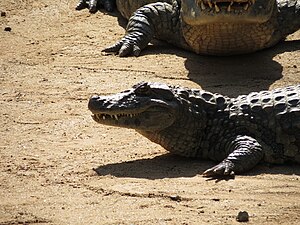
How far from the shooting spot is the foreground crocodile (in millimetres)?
9828

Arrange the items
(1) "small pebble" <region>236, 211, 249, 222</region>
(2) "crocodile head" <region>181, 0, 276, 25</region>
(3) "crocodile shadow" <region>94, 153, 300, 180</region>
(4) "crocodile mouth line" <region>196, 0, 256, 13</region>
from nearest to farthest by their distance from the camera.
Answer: (1) "small pebble" <region>236, 211, 249, 222</region>
(3) "crocodile shadow" <region>94, 153, 300, 180</region>
(4) "crocodile mouth line" <region>196, 0, 256, 13</region>
(2) "crocodile head" <region>181, 0, 276, 25</region>

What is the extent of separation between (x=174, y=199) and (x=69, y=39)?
19.6 feet

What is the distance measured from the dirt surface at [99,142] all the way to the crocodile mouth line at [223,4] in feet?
2.76

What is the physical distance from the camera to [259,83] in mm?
9758

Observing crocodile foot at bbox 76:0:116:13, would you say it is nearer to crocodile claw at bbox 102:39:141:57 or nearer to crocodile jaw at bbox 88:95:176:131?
crocodile claw at bbox 102:39:141:57

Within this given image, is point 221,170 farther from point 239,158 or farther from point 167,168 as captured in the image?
point 167,168

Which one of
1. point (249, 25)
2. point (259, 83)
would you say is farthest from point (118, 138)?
point (249, 25)

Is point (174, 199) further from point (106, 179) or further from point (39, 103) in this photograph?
point (39, 103)

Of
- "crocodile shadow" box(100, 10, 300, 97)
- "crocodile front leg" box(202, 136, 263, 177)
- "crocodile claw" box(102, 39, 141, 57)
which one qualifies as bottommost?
"crocodile claw" box(102, 39, 141, 57)

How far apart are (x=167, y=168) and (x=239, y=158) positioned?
618mm

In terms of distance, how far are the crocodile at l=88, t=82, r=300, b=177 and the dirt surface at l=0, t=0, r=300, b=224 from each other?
15 cm

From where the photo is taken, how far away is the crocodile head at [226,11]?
9636 millimetres

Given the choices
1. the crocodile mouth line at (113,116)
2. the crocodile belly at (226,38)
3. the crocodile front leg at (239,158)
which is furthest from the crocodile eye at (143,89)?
the crocodile belly at (226,38)

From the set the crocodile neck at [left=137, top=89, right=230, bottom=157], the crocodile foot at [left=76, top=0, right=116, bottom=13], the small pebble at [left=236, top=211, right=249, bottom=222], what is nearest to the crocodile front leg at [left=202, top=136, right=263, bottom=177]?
the crocodile neck at [left=137, top=89, right=230, bottom=157]
